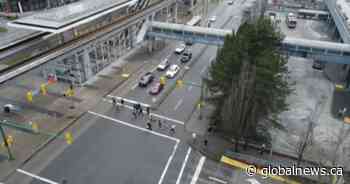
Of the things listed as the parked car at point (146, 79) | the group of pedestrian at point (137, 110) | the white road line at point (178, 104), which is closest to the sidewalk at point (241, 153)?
the white road line at point (178, 104)

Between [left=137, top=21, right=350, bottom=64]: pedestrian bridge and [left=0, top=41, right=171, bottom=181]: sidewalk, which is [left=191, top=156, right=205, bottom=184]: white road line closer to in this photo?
[left=0, top=41, right=171, bottom=181]: sidewalk

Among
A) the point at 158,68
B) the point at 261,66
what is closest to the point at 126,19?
the point at 158,68

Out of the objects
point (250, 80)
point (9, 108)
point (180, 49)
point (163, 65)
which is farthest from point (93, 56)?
point (250, 80)

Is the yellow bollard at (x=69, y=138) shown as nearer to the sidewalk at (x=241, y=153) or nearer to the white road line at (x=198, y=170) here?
the sidewalk at (x=241, y=153)

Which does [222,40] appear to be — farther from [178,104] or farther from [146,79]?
[178,104]

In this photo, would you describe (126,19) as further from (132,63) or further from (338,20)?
(338,20)
